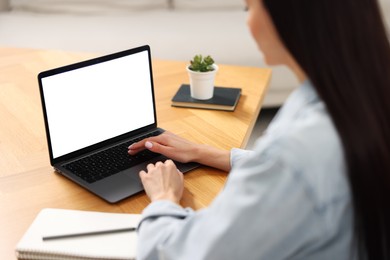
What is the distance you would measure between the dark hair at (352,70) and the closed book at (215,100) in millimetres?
786

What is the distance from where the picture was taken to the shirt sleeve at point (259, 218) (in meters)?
0.71

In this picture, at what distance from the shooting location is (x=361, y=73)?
28.4 inches

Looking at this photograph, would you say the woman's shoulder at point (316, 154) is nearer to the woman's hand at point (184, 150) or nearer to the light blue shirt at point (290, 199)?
the light blue shirt at point (290, 199)

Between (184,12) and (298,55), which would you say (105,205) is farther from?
(184,12)

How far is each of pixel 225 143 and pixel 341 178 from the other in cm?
63

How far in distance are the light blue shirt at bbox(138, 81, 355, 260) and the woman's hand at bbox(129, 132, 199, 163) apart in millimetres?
423

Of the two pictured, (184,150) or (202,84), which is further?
(202,84)

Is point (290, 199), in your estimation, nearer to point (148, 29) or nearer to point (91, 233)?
point (91, 233)

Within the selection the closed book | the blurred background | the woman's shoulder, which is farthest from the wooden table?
the blurred background

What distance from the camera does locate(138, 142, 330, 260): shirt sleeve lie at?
2.33 feet

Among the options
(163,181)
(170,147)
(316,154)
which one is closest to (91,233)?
(163,181)

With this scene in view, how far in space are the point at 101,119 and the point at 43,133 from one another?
205 mm

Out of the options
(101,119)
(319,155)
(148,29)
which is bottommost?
(148,29)

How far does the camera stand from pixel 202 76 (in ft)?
5.01
